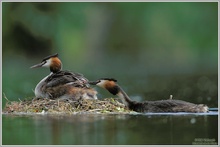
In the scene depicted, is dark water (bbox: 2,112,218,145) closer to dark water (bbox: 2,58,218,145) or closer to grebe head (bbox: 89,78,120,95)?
dark water (bbox: 2,58,218,145)

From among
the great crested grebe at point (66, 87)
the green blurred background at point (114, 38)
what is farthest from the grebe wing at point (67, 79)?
the green blurred background at point (114, 38)

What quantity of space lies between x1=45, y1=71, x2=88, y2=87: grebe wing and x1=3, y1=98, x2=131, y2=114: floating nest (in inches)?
16.9

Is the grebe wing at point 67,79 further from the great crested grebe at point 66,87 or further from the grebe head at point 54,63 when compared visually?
the grebe head at point 54,63

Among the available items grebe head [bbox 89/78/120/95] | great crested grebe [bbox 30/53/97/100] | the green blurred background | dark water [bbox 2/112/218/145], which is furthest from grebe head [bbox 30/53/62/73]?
the green blurred background

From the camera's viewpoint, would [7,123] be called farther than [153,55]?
No

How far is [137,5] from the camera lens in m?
25.3

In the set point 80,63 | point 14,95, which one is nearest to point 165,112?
point 14,95

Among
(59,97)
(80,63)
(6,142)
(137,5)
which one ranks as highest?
(137,5)

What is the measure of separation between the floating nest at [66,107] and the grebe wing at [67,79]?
430 millimetres

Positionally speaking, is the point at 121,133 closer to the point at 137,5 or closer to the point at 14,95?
the point at 14,95

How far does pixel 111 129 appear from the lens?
10.9 metres

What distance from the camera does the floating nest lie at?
1263cm

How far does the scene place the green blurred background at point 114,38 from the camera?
2297 cm

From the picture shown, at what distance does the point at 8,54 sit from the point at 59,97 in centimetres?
1114
